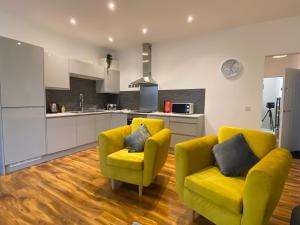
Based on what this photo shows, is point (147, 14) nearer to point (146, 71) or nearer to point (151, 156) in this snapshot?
point (146, 71)

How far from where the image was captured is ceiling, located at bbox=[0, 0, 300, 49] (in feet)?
8.83

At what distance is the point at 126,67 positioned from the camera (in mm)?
5102

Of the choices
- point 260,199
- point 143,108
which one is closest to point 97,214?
point 260,199

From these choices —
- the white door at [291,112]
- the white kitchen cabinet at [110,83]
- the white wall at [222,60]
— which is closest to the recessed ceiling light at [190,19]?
the white wall at [222,60]

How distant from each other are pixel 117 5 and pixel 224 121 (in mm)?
2990

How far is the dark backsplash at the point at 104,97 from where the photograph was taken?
407cm

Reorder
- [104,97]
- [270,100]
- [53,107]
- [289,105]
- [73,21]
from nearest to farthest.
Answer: [73,21]
[289,105]
[53,107]
[104,97]
[270,100]

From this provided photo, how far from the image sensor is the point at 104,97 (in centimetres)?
529

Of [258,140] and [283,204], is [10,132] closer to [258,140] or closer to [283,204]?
[258,140]

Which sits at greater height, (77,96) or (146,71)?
(146,71)

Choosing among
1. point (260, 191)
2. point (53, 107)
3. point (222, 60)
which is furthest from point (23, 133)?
point (222, 60)

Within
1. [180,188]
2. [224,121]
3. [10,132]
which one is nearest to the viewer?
[180,188]

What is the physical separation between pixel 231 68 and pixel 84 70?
3.26 m

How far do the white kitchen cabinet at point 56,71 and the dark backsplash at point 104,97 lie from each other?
42 centimetres
